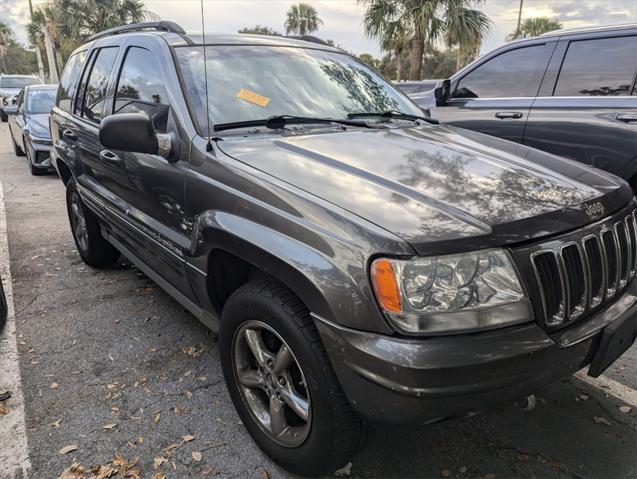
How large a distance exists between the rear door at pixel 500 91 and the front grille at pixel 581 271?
3.17m

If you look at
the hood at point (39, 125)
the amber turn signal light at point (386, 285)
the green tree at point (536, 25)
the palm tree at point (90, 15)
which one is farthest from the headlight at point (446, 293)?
the green tree at point (536, 25)

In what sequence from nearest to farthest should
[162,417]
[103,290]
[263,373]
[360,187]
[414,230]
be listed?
1. [414,230]
2. [360,187]
3. [263,373]
4. [162,417]
5. [103,290]

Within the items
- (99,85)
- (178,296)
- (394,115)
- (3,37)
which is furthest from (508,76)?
(3,37)

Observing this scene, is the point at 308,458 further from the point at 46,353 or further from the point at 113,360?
the point at 46,353

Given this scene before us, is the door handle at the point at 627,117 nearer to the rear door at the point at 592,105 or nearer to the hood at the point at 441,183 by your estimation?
the rear door at the point at 592,105

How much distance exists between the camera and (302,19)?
43.3 metres

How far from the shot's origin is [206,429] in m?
2.54

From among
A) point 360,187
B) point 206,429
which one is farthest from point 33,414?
point 360,187

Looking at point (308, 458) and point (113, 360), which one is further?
point (113, 360)

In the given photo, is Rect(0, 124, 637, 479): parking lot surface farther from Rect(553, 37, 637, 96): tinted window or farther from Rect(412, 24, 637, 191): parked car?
Rect(553, 37, 637, 96): tinted window

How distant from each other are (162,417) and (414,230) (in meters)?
1.72

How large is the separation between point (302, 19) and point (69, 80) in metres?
42.4

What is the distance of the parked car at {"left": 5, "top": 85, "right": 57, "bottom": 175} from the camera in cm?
910

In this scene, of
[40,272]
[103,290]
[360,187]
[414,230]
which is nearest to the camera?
[414,230]
